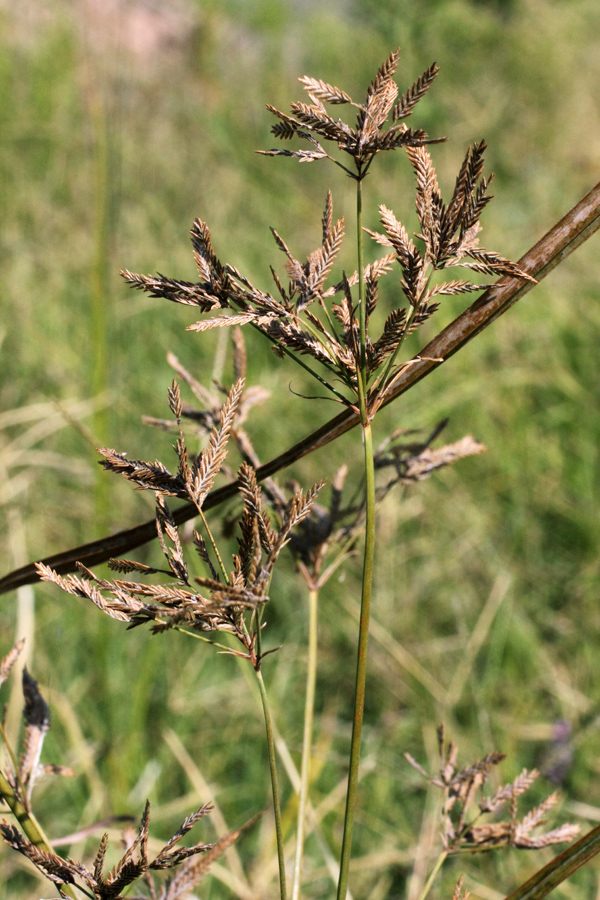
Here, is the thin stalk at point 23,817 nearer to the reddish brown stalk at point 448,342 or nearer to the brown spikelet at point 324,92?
the reddish brown stalk at point 448,342

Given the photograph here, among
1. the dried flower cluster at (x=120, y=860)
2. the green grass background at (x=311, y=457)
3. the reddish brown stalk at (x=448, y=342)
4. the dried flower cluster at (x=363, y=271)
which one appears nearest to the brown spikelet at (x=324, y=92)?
the dried flower cluster at (x=363, y=271)

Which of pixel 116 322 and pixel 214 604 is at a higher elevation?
pixel 116 322

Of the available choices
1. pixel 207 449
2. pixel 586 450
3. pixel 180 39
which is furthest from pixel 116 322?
pixel 180 39

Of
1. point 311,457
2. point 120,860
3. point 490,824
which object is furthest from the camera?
point 311,457

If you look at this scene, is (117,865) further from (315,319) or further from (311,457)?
(311,457)

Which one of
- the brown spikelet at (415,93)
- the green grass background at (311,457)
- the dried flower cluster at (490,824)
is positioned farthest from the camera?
the green grass background at (311,457)

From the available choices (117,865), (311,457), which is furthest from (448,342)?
(311,457)

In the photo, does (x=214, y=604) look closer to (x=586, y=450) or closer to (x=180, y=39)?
(x=586, y=450)
